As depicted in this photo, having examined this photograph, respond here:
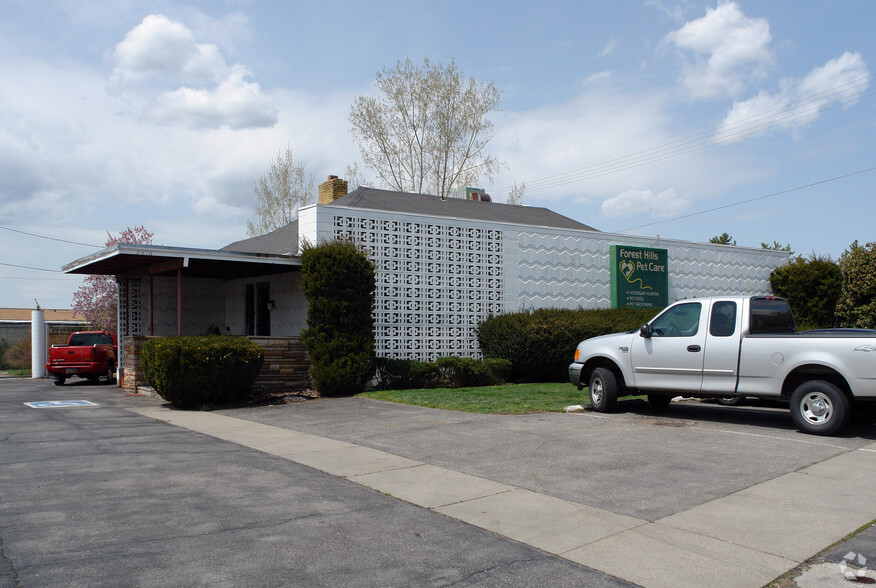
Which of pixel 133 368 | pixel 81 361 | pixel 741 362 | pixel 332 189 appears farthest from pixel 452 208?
pixel 741 362

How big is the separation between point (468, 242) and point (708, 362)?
919 centimetres

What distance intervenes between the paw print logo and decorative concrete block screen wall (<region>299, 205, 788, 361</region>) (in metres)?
12.8

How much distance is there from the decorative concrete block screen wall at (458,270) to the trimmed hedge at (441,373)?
66 centimetres

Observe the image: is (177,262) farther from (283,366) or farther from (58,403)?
(58,403)

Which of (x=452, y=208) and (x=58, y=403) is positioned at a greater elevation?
(x=452, y=208)

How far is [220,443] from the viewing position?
9797 mm

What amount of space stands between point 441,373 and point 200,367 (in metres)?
5.96

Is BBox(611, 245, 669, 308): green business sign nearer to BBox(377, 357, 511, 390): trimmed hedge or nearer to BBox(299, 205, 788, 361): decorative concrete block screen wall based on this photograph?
BBox(299, 205, 788, 361): decorative concrete block screen wall

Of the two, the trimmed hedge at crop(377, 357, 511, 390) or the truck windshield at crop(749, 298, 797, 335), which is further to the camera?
the trimmed hedge at crop(377, 357, 511, 390)

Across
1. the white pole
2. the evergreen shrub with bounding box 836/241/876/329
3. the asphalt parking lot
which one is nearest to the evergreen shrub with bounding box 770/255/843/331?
the evergreen shrub with bounding box 836/241/876/329

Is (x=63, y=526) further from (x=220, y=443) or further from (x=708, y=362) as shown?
(x=708, y=362)

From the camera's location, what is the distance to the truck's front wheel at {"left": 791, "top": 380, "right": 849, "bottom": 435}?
9273 mm

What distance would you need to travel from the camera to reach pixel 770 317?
1062cm

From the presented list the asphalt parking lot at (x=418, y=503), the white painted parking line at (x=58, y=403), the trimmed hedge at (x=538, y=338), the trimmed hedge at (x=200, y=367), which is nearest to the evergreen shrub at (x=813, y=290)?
the trimmed hedge at (x=538, y=338)
